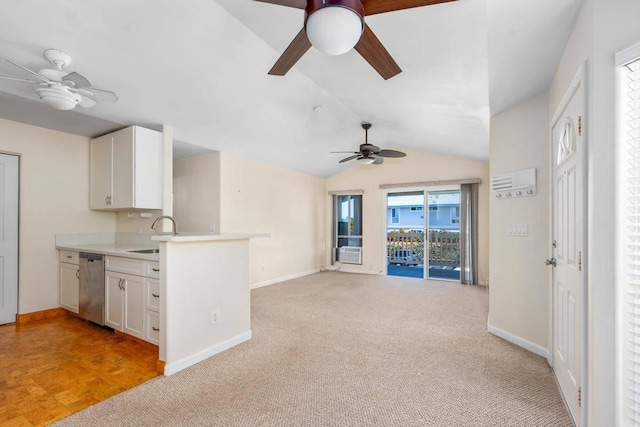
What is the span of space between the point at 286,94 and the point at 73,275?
11.3 ft

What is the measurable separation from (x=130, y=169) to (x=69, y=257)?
1.41 m

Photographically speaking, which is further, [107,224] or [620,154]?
[107,224]

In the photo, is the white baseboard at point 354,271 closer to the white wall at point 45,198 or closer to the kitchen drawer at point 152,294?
the kitchen drawer at point 152,294

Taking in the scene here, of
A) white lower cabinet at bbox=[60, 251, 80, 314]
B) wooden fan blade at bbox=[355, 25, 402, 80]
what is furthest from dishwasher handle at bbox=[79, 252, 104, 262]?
wooden fan blade at bbox=[355, 25, 402, 80]

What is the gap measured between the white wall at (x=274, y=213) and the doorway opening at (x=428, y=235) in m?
1.83

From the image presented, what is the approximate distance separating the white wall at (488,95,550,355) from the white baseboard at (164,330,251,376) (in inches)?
103

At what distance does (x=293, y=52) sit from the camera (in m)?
1.87

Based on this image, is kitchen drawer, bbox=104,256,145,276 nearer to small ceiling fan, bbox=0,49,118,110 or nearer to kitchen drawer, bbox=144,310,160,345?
kitchen drawer, bbox=144,310,160,345

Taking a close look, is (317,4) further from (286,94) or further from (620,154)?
→ (286,94)

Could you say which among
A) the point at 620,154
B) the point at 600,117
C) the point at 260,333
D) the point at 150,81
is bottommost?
the point at 260,333

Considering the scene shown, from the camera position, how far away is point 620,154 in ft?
4.35

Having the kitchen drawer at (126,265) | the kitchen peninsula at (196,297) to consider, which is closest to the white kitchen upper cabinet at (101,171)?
the kitchen drawer at (126,265)

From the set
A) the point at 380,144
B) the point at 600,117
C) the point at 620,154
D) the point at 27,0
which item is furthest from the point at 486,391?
the point at 380,144

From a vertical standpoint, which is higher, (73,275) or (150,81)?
(150,81)
